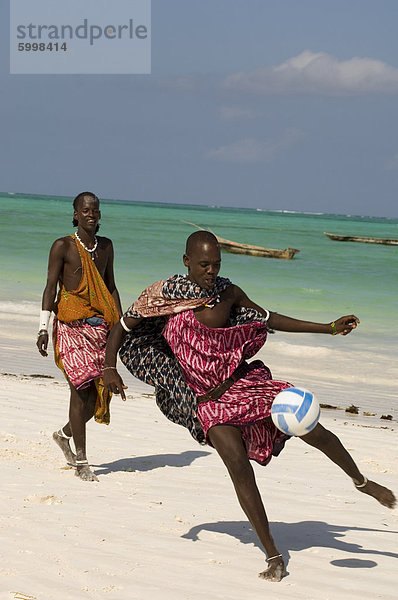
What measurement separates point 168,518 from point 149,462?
1.54 m

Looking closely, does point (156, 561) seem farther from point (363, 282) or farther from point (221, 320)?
point (363, 282)

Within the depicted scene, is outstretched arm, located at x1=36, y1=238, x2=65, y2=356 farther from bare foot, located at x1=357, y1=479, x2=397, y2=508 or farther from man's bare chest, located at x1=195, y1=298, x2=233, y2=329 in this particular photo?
bare foot, located at x1=357, y1=479, x2=397, y2=508

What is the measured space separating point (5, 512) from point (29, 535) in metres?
0.42

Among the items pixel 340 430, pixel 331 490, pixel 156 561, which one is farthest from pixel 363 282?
pixel 156 561

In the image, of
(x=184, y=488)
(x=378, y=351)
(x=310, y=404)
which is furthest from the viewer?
(x=378, y=351)

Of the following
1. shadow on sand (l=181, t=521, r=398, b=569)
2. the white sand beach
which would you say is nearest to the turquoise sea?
the white sand beach

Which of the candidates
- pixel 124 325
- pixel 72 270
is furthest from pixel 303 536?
pixel 72 270

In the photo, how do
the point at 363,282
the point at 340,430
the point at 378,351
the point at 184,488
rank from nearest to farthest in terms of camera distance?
1. the point at 184,488
2. the point at 340,430
3. the point at 378,351
4. the point at 363,282

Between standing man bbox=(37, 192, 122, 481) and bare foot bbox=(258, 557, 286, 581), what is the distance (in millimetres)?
2201

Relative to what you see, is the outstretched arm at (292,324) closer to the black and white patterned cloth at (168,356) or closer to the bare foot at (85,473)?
the black and white patterned cloth at (168,356)

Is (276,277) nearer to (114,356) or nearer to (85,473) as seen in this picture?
(85,473)

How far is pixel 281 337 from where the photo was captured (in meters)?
14.4

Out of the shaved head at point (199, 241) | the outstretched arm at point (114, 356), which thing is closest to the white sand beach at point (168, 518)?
the outstretched arm at point (114, 356)

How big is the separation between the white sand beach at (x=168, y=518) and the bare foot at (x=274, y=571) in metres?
0.04
